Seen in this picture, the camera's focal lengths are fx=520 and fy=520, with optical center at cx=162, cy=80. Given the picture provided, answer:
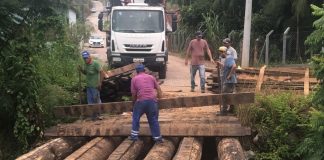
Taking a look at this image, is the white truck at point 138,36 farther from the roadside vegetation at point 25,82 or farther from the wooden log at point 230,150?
the wooden log at point 230,150

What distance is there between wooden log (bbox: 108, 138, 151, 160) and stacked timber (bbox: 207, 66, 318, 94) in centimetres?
382

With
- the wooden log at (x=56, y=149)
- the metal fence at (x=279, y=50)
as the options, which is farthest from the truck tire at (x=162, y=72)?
the wooden log at (x=56, y=149)

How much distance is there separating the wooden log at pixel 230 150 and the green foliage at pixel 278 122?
1125 millimetres

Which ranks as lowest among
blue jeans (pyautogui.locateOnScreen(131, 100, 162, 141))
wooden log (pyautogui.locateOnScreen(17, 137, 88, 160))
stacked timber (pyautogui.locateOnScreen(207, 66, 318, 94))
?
wooden log (pyautogui.locateOnScreen(17, 137, 88, 160))

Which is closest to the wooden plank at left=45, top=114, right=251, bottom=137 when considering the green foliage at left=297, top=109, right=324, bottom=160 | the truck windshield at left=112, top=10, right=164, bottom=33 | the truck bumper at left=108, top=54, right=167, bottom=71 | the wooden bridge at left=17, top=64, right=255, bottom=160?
the wooden bridge at left=17, top=64, right=255, bottom=160

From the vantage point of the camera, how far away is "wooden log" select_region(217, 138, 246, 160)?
8.96 m

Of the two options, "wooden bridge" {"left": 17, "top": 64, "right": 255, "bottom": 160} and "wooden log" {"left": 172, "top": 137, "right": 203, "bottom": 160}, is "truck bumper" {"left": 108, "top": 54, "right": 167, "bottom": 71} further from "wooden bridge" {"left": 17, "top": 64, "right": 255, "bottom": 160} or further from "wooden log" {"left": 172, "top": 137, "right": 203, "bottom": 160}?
"wooden log" {"left": 172, "top": 137, "right": 203, "bottom": 160}

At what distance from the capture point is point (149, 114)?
9703 millimetres

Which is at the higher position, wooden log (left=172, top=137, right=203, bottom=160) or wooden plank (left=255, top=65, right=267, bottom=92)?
wooden plank (left=255, top=65, right=267, bottom=92)

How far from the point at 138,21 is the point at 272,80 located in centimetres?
643

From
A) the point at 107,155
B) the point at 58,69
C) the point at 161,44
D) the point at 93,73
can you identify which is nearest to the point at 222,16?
the point at 161,44

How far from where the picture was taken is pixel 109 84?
13930 millimetres

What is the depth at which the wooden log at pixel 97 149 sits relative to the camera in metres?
9.02

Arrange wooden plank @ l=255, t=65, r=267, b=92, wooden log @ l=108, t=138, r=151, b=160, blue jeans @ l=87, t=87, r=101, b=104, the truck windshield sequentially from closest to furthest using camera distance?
wooden log @ l=108, t=138, r=151, b=160, blue jeans @ l=87, t=87, r=101, b=104, wooden plank @ l=255, t=65, r=267, b=92, the truck windshield
